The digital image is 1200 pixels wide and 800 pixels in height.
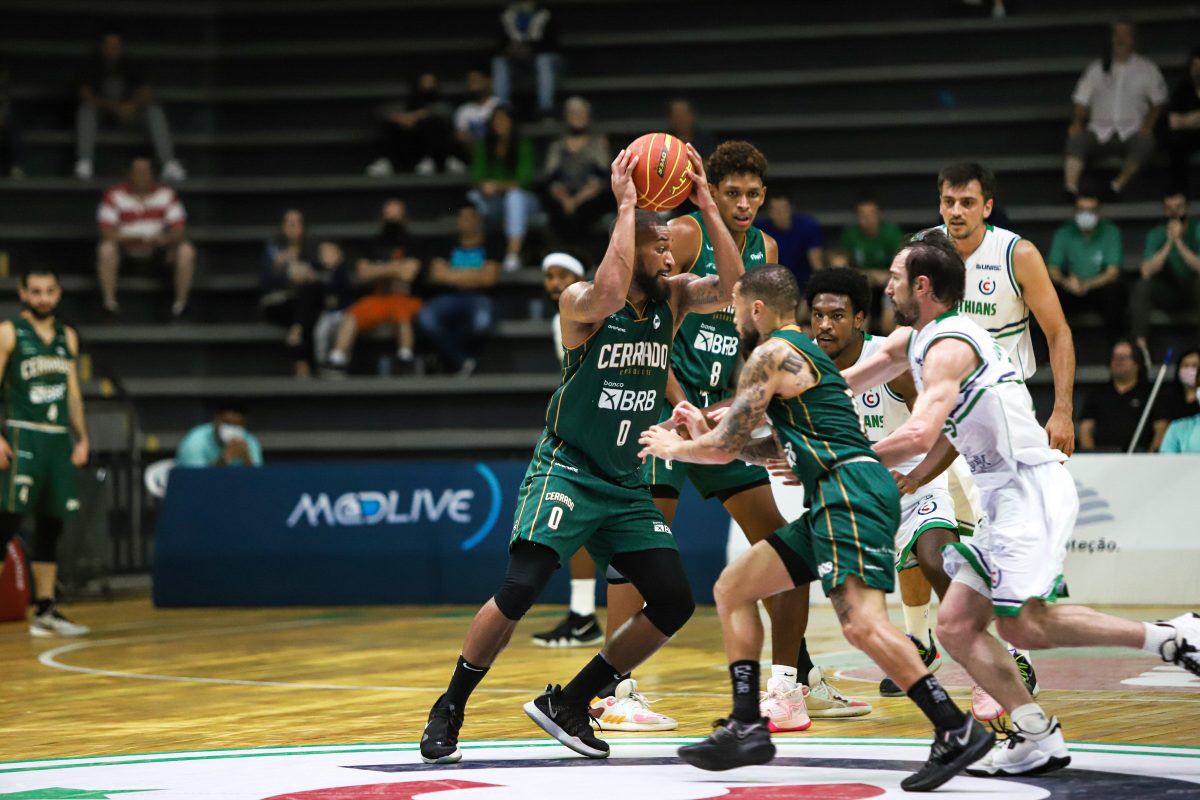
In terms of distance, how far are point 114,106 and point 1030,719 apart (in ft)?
51.8

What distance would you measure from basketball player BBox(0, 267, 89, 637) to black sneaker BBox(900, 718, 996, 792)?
8232 millimetres

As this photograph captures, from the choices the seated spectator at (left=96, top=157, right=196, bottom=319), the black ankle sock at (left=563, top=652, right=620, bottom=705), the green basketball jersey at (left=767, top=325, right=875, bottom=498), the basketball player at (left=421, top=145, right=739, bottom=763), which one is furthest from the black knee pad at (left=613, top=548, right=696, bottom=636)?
the seated spectator at (left=96, top=157, right=196, bottom=319)

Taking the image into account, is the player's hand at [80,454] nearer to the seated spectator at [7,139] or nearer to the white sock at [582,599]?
the white sock at [582,599]

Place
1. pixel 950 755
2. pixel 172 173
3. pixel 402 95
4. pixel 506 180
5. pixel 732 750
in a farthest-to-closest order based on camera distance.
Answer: pixel 402 95, pixel 172 173, pixel 506 180, pixel 732 750, pixel 950 755

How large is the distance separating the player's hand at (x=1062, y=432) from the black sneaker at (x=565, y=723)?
7.35ft

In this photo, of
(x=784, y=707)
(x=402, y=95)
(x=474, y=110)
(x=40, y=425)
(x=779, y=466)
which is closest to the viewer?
(x=779, y=466)

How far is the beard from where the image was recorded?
6.05 metres

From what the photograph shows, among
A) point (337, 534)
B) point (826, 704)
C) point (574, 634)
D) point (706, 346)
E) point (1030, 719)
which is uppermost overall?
point (706, 346)

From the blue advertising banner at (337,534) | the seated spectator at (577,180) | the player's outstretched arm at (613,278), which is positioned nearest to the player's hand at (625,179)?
the player's outstretched arm at (613,278)

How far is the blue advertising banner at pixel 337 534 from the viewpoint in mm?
12977

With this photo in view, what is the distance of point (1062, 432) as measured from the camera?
22.1 ft

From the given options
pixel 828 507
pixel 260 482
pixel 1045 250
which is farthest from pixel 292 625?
pixel 1045 250

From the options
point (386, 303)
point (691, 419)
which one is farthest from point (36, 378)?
point (691, 419)

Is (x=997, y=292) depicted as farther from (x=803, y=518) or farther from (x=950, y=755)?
(x=950, y=755)
